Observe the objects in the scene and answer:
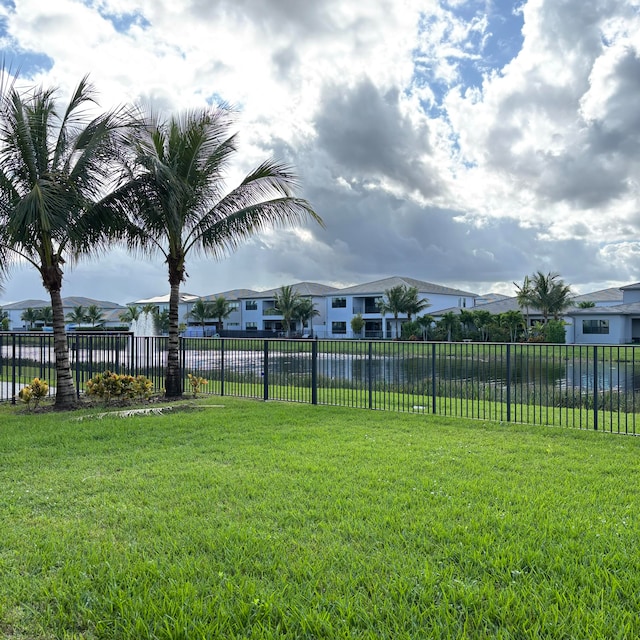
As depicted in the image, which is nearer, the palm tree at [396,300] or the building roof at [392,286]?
the palm tree at [396,300]

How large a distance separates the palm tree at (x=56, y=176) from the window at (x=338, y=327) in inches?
2055

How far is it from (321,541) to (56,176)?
9.64 meters

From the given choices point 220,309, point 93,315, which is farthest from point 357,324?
point 93,315

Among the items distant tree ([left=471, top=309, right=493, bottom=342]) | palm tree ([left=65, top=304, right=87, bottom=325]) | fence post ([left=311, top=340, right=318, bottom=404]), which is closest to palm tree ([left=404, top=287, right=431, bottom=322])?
distant tree ([left=471, top=309, right=493, bottom=342])

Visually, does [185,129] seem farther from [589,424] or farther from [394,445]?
[589,424]

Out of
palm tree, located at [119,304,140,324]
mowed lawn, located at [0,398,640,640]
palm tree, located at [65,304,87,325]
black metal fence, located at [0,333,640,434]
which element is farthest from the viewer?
palm tree, located at [65,304,87,325]

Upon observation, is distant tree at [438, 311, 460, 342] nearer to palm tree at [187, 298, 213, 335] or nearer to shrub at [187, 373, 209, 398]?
palm tree at [187, 298, 213, 335]

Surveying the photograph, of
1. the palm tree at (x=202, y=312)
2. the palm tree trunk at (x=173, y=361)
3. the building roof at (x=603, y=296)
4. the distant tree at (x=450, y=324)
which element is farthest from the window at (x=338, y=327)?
the palm tree trunk at (x=173, y=361)

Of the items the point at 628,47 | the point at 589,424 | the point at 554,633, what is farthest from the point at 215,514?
the point at 628,47

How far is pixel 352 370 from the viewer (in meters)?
11.2

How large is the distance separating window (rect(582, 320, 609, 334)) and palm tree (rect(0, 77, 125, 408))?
41.9m

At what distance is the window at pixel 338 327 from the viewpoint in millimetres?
63188

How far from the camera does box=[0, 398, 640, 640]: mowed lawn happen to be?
279 cm

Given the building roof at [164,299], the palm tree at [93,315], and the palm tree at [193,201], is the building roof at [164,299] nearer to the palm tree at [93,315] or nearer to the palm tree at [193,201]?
the palm tree at [93,315]
